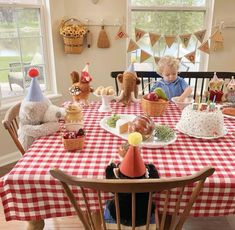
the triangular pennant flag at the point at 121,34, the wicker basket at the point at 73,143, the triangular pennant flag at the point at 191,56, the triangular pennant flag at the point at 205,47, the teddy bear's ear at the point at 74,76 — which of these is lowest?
the wicker basket at the point at 73,143

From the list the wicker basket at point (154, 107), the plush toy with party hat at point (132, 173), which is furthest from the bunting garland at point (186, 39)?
the plush toy with party hat at point (132, 173)

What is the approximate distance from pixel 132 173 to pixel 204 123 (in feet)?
1.96

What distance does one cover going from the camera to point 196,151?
4.00 feet

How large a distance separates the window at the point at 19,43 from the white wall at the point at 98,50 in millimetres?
166

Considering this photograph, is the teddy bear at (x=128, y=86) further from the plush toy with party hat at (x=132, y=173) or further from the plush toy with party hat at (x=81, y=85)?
the plush toy with party hat at (x=132, y=173)

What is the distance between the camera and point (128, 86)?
5.94 feet

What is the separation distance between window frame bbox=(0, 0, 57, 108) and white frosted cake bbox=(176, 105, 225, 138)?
70.8 inches

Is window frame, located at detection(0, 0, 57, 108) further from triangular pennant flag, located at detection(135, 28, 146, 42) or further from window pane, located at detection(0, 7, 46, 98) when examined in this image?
triangular pennant flag, located at detection(135, 28, 146, 42)

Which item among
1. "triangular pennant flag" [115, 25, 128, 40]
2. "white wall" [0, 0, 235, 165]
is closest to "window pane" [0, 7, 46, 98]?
"white wall" [0, 0, 235, 165]

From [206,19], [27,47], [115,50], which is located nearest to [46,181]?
[27,47]

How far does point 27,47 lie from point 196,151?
2.10 meters

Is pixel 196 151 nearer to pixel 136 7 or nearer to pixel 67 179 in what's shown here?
pixel 67 179

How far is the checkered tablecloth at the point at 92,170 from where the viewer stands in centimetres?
100

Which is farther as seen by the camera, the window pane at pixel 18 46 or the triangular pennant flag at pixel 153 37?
the triangular pennant flag at pixel 153 37
